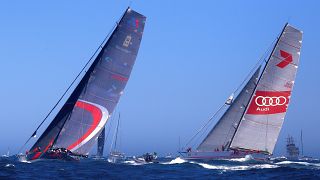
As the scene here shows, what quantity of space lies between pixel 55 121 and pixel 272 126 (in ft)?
83.4

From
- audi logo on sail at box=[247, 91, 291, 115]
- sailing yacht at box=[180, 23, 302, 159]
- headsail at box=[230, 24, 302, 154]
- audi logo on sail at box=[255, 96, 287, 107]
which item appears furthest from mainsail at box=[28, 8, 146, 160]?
audi logo on sail at box=[255, 96, 287, 107]

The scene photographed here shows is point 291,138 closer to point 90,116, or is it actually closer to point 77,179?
point 90,116

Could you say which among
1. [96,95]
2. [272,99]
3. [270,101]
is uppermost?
[272,99]

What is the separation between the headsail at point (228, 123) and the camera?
60906 mm

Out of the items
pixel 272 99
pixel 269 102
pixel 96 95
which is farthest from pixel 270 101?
pixel 96 95

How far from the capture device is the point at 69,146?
171 feet

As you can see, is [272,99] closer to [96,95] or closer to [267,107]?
[267,107]

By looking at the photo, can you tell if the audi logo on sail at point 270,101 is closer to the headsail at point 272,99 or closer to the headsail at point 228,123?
the headsail at point 272,99

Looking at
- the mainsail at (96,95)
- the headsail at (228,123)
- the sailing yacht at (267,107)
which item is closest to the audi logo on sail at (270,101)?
the sailing yacht at (267,107)

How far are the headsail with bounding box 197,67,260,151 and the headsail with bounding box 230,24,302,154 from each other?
4240mm

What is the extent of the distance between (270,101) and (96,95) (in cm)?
2044

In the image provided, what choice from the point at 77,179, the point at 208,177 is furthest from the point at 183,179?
the point at 77,179

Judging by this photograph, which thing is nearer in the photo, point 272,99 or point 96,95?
point 96,95

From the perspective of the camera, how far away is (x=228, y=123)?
61656mm
